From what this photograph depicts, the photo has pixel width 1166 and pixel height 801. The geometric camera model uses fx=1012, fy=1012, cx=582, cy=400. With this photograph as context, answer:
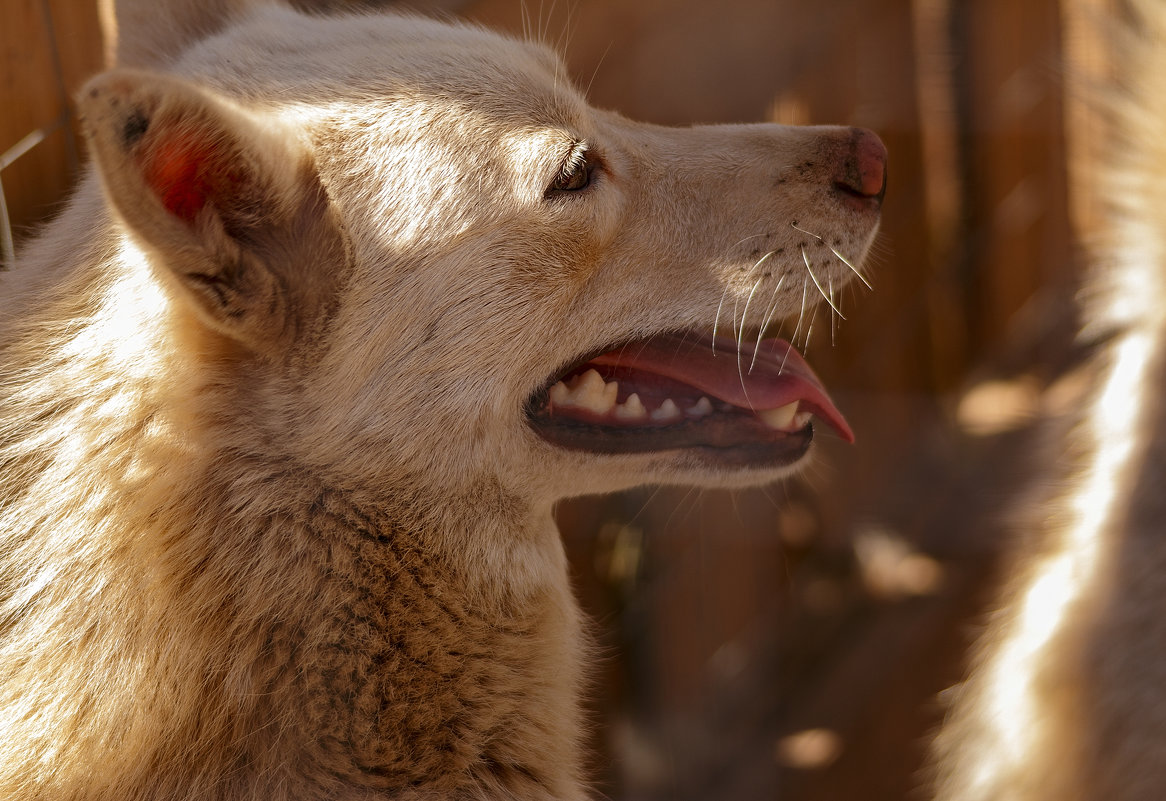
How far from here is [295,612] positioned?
1.71 m

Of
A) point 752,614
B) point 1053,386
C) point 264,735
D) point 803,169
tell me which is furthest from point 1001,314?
point 264,735

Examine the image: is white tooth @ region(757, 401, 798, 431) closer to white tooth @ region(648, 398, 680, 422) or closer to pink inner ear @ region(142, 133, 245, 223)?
white tooth @ region(648, 398, 680, 422)

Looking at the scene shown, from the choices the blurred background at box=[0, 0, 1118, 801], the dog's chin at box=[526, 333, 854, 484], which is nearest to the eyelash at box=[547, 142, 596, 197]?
the dog's chin at box=[526, 333, 854, 484]

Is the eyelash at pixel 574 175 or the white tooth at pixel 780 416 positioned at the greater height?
the eyelash at pixel 574 175

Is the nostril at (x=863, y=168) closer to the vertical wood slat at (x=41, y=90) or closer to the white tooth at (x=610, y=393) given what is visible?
the white tooth at (x=610, y=393)

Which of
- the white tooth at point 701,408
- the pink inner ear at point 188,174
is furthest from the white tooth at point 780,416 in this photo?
the pink inner ear at point 188,174

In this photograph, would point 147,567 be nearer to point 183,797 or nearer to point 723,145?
point 183,797

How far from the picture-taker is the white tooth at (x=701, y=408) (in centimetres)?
204

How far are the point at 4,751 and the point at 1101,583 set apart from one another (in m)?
1.93

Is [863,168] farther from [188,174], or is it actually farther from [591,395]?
[188,174]

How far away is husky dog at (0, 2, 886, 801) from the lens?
1.63 m

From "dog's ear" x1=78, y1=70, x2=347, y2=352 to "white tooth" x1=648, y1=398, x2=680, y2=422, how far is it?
0.67 metres

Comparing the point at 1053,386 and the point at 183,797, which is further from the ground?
the point at 183,797

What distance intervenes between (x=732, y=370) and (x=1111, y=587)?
2.69 feet
